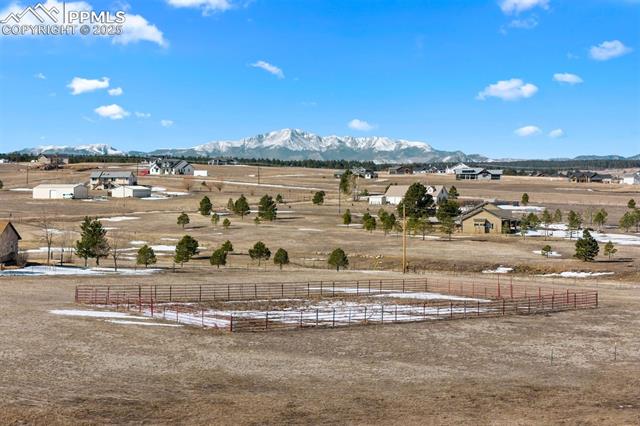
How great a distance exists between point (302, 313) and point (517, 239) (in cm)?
5659

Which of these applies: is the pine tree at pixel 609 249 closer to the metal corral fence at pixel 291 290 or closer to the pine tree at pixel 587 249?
the pine tree at pixel 587 249

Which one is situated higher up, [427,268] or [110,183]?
[110,183]

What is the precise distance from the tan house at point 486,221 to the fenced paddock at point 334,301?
4281 centimetres

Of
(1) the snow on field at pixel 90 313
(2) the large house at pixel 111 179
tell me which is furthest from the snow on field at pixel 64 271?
(2) the large house at pixel 111 179

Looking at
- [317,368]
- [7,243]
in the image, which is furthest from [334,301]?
[7,243]

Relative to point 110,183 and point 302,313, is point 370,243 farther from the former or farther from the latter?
point 110,183

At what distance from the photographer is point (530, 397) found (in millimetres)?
27453

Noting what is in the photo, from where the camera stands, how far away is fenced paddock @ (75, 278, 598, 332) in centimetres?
4362

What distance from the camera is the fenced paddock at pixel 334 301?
4362 centimetres

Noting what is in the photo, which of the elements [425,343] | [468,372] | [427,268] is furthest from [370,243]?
[468,372]

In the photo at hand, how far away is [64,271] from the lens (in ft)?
200

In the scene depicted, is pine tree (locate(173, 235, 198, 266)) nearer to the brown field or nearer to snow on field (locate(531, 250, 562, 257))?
the brown field

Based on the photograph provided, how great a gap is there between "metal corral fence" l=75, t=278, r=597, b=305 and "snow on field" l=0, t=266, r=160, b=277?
23.7ft

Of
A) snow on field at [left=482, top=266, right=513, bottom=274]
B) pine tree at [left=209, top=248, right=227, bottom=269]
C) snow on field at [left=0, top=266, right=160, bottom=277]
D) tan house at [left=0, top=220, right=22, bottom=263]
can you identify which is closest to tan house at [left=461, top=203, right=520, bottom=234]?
snow on field at [left=482, top=266, right=513, bottom=274]
